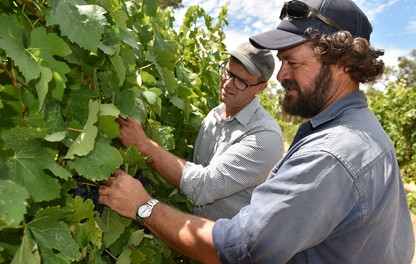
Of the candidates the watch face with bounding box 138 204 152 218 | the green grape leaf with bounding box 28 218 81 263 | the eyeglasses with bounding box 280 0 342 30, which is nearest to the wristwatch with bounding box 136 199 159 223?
the watch face with bounding box 138 204 152 218

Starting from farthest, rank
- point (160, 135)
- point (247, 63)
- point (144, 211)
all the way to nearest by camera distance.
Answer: point (247, 63), point (160, 135), point (144, 211)

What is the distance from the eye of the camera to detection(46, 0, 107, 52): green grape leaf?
1281 mm

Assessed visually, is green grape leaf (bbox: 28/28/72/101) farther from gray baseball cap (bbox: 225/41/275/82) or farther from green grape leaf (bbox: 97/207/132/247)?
gray baseball cap (bbox: 225/41/275/82)

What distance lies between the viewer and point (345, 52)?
6.66 feet

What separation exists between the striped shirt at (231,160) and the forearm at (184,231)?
0.45 meters

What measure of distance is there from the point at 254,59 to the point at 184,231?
58.6 inches

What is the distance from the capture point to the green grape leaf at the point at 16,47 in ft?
3.67

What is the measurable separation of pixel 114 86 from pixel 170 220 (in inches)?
25.9

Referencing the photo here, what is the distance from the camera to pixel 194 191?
2514 mm

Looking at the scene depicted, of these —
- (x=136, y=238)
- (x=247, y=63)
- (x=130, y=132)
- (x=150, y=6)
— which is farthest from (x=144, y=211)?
(x=247, y=63)

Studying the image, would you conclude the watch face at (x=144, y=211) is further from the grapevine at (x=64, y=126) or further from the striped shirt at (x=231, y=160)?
the striped shirt at (x=231, y=160)

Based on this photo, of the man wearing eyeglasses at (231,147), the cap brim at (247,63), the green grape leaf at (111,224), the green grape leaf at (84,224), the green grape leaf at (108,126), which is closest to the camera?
the green grape leaf at (84,224)

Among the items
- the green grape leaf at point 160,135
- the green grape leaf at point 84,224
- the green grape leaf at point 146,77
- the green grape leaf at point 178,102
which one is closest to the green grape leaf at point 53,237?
the green grape leaf at point 84,224

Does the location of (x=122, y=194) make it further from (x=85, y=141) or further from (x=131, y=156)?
(x=85, y=141)
